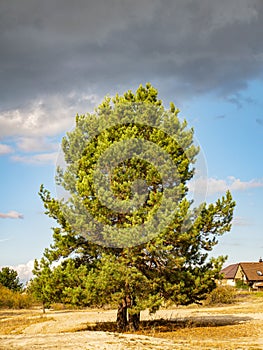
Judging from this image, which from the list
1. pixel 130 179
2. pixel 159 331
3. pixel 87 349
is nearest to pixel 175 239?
pixel 130 179

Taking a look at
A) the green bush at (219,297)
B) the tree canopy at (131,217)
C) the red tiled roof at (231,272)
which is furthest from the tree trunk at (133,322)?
the red tiled roof at (231,272)

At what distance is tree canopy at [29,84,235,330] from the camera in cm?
1762

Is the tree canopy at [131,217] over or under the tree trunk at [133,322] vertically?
over

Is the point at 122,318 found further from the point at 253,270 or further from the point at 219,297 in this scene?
the point at 253,270

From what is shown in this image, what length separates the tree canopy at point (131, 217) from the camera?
17.6 metres

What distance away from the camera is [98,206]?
18.4 m

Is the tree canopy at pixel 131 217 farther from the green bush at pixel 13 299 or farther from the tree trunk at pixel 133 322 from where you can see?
the green bush at pixel 13 299

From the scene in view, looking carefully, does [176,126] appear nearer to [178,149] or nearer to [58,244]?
[178,149]

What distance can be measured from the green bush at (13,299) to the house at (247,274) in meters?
31.8

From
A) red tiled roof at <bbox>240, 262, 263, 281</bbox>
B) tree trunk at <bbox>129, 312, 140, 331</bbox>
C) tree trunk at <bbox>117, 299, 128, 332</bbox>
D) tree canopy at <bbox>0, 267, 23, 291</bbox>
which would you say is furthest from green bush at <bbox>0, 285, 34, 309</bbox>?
red tiled roof at <bbox>240, 262, 263, 281</bbox>

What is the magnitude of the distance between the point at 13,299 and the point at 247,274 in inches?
1616

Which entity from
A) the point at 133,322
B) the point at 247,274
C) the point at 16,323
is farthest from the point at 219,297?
the point at 133,322

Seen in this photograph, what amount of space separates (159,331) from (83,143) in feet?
32.0

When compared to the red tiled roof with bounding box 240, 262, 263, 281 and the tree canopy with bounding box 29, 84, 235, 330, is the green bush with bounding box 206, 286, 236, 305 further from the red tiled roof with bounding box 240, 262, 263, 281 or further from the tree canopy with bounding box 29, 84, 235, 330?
the tree canopy with bounding box 29, 84, 235, 330
